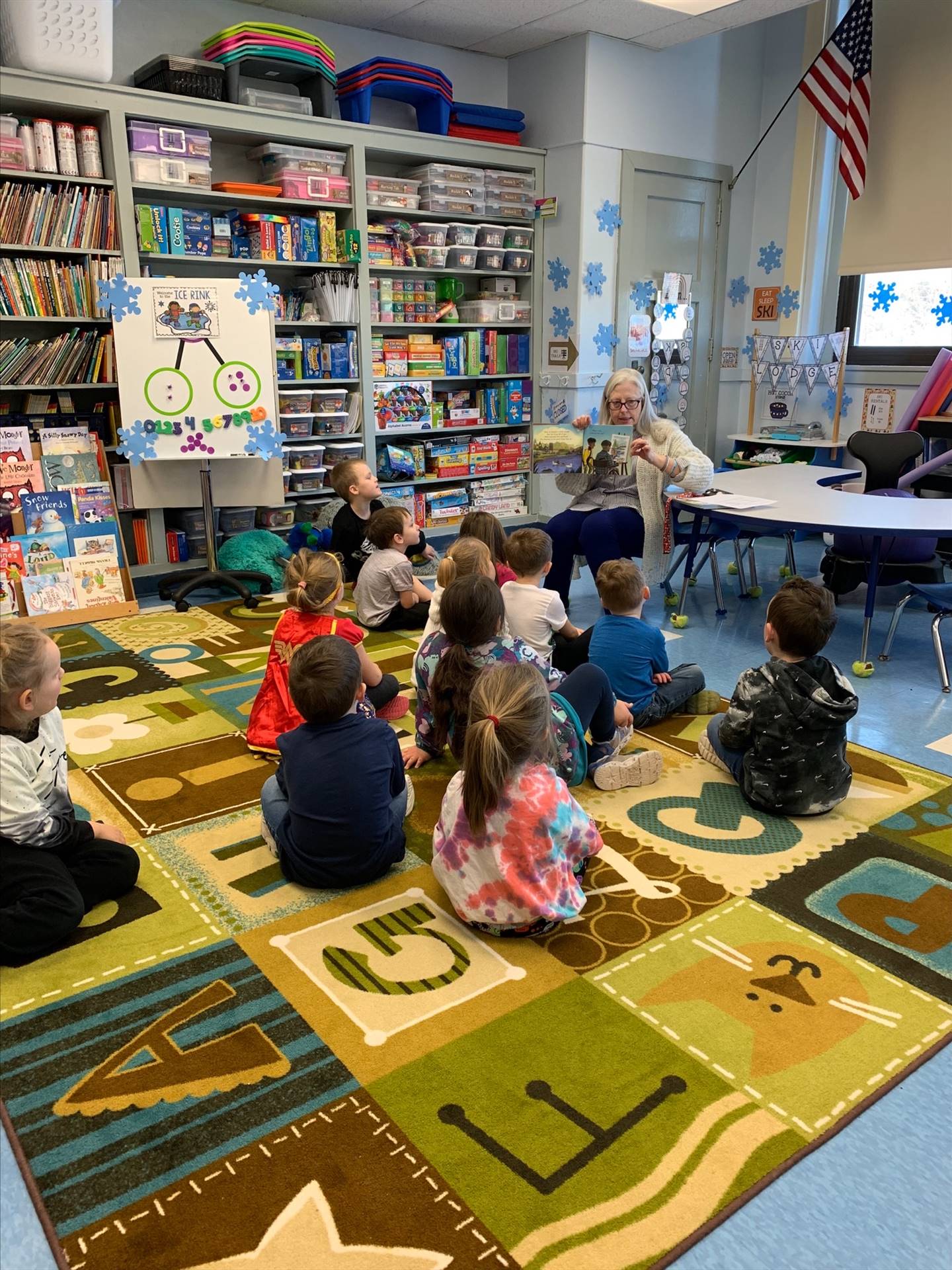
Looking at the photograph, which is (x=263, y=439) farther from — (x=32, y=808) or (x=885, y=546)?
(x=32, y=808)

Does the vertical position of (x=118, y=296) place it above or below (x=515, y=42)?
below

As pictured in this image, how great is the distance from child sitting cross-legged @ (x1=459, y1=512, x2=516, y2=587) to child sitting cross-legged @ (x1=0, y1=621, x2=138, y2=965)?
1671 mm

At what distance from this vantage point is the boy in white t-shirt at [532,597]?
123 inches

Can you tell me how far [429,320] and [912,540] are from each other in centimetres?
314

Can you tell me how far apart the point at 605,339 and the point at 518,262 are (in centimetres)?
74

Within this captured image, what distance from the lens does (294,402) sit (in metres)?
5.33

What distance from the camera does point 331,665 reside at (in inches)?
84.3

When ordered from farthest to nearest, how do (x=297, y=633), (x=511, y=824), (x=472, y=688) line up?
1. (x=297, y=633)
2. (x=472, y=688)
3. (x=511, y=824)

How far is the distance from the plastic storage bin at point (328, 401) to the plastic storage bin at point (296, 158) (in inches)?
44.7

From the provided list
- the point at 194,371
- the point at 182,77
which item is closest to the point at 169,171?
the point at 182,77

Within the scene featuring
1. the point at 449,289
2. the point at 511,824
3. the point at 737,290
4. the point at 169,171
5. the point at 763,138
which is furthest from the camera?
the point at 737,290

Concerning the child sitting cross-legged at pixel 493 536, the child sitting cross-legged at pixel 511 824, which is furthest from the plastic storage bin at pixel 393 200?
the child sitting cross-legged at pixel 511 824

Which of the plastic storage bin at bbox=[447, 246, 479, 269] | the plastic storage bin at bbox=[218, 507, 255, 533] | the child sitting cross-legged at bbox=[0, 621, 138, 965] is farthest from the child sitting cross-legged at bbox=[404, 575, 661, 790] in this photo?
the plastic storage bin at bbox=[447, 246, 479, 269]

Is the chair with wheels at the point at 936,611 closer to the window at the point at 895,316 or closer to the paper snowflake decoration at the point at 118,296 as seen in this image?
the window at the point at 895,316
